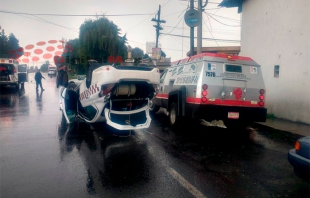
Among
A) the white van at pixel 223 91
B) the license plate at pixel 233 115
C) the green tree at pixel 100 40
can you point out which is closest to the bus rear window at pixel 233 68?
the white van at pixel 223 91

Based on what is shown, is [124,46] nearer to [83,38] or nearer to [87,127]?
[83,38]

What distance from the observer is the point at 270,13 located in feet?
40.1

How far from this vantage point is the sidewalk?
29.4 feet

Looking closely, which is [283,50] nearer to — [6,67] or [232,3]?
[232,3]

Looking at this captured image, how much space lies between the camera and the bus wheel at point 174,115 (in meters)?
8.88

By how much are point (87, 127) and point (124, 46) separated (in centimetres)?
2837

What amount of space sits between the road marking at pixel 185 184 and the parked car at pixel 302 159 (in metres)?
1.47

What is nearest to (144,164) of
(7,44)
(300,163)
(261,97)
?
(300,163)

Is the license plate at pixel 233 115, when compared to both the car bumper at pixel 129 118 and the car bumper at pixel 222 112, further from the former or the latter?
the car bumper at pixel 129 118

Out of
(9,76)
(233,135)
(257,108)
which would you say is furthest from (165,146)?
(9,76)

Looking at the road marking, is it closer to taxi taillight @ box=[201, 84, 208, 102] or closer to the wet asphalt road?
the wet asphalt road

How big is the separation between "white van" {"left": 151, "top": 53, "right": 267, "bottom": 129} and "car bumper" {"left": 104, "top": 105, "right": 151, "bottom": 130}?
3.90 ft

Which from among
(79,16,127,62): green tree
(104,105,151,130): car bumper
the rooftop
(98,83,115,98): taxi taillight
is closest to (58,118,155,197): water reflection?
(104,105,151,130): car bumper

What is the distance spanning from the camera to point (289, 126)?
9.84 metres
